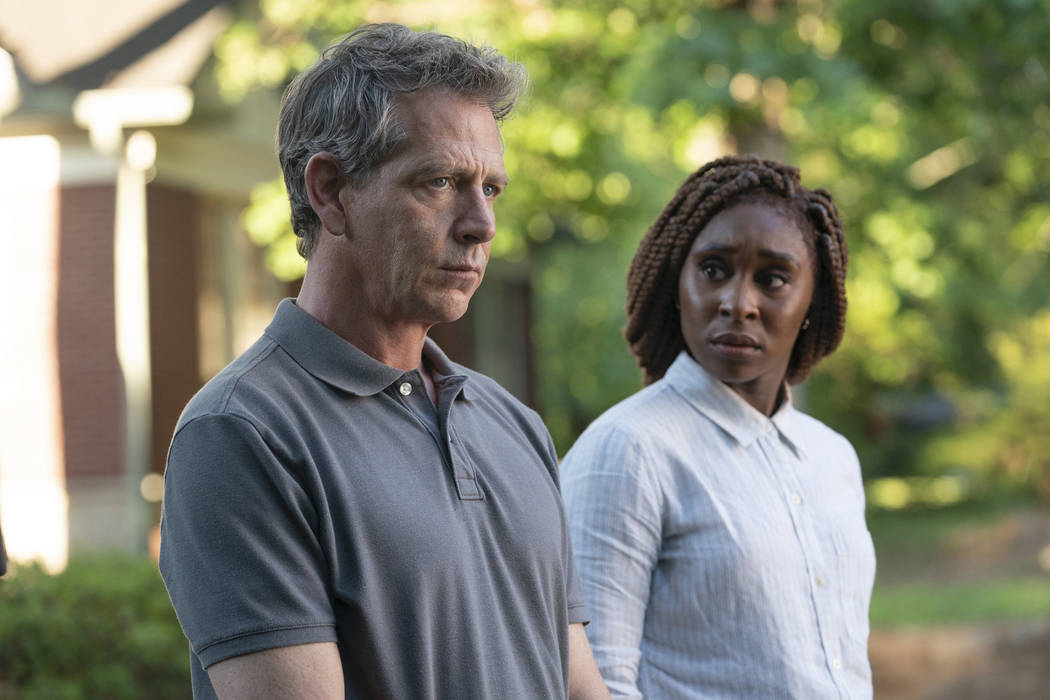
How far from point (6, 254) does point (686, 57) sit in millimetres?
5319

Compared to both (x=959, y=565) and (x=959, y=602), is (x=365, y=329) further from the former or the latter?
(x=959, y=565)

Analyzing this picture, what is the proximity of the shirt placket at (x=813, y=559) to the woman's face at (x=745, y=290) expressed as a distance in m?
0.21

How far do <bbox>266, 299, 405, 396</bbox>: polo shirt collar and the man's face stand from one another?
0.24 ft

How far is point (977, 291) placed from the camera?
15531mm

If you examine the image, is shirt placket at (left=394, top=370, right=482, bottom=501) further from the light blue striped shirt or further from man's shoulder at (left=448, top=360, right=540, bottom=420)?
the light blue striped shirt

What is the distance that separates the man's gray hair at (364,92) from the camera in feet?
6.51

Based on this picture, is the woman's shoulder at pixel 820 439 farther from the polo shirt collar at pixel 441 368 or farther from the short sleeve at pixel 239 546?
the short sleeve at pixel 239 546

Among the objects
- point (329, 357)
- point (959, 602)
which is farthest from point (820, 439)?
point (959, 602)

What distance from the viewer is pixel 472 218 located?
2021mm

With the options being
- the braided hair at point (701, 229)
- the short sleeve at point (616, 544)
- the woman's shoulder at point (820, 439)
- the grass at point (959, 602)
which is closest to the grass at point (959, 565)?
the grass at point (959, 602)

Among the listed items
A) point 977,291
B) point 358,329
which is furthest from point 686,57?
point 977,291

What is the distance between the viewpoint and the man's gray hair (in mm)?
1983

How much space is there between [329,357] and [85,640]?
502 centimetres

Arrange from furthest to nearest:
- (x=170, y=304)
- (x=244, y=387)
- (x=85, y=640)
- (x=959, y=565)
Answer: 1. (x=959, y=565)
2. (x=170, y=304)
3. (x=85, y=640)
4. (x=244, y=387)
